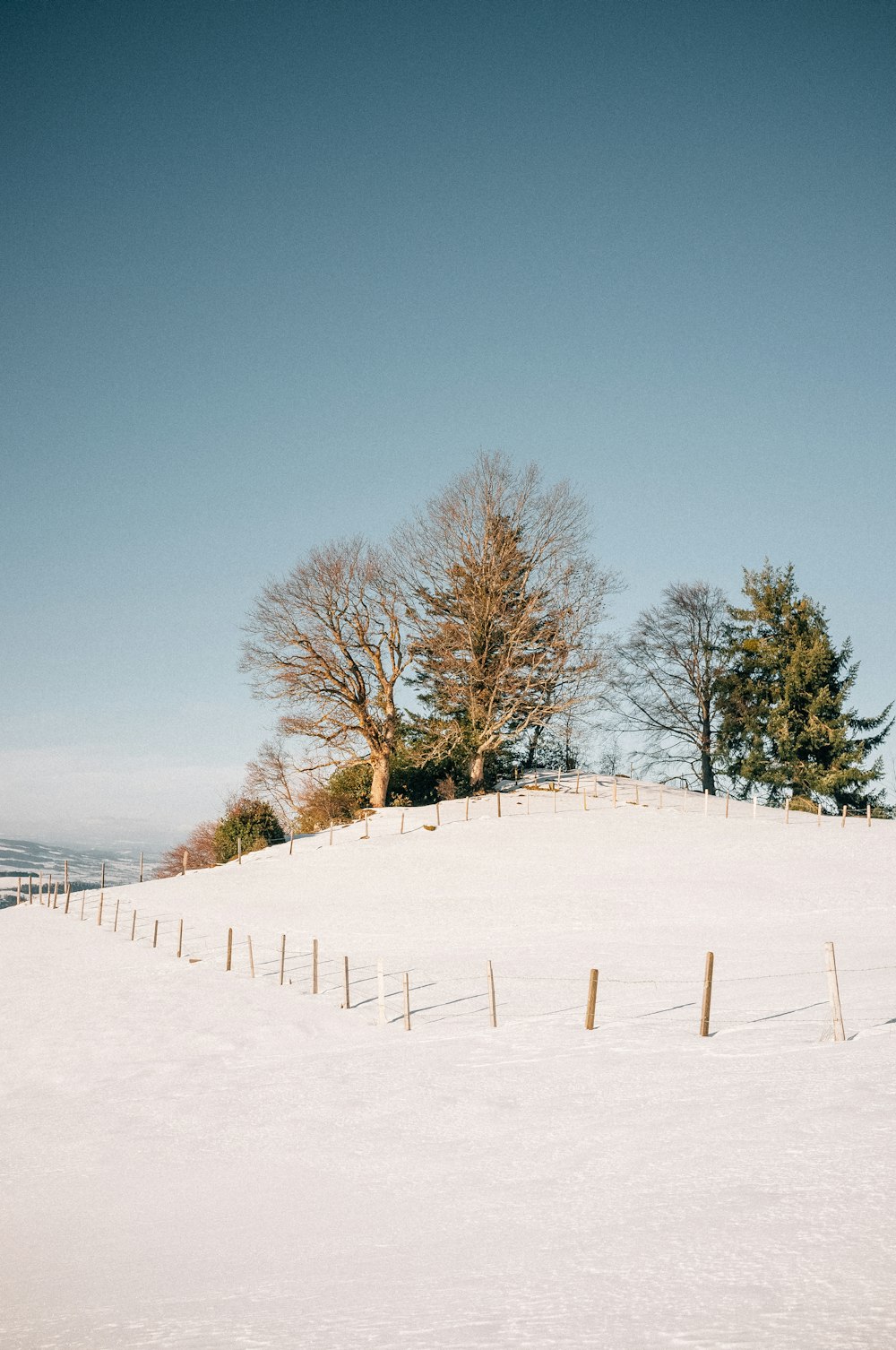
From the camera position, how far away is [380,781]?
4638 centimetres

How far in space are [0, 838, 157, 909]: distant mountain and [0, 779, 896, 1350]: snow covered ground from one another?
4781 cm

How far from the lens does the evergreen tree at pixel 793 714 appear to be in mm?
46125

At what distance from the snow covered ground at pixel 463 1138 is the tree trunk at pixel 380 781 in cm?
1656

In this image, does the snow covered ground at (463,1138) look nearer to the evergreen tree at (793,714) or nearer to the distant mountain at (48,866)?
the evergreen tree at (793,714)

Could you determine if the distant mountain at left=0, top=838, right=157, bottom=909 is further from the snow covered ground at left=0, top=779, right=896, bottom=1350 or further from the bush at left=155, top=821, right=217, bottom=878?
the snow covered ground at left=0, top=779, right=896, bottom=1350

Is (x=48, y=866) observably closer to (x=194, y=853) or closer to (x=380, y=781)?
(x=194, y=853)

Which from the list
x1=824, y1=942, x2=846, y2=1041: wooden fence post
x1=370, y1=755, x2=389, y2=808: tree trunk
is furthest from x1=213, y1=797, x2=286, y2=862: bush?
x1=824, y1=942, x2=846, y2=1041: wooden fence post

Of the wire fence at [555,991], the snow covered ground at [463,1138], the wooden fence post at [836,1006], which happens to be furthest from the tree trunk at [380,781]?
the wooden fence post at [836,1006]

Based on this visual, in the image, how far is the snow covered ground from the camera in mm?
5676

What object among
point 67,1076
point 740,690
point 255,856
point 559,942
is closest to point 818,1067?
point 67,1076

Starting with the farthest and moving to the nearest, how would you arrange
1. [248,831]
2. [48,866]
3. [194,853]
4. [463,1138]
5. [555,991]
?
1. [48,866]
2. [194,853]
3. [248,831]
4. [555,991]
5. [463,1138]

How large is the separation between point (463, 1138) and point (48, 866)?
459ft

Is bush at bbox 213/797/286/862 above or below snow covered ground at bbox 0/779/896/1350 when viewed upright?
→ above

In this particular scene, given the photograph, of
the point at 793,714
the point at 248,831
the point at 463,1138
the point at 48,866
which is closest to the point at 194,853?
the point at 248,831
